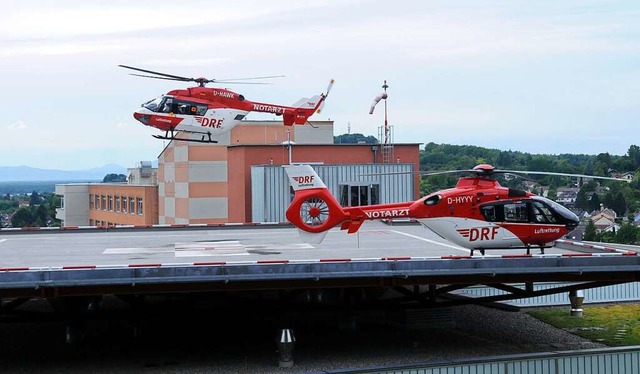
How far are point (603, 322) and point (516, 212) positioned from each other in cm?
877

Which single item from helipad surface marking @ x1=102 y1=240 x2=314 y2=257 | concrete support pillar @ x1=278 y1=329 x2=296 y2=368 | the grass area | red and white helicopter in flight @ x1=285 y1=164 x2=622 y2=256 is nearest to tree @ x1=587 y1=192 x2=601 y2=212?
the grass area

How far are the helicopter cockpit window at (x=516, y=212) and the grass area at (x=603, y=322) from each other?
5751mm

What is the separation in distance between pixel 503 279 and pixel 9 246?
16.4m

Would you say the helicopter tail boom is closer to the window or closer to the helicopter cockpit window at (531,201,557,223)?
the helicopter cockpit window at (531,201,557,223)

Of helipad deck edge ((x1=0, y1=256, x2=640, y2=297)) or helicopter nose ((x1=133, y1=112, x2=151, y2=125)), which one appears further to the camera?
helicopter nose ((x1=133, y1=112, x2=151, y2=125))

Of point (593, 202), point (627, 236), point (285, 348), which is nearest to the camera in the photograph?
point (285, 348)

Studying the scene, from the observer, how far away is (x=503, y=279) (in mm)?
23516

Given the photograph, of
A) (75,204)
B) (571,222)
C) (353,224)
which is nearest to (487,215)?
(571,222)

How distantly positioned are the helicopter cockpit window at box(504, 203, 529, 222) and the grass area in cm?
575

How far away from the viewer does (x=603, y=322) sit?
3238 centimetres

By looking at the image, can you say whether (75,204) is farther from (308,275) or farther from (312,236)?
(308,275)

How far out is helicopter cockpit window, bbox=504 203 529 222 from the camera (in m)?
25.6

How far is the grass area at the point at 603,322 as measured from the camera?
29.6m

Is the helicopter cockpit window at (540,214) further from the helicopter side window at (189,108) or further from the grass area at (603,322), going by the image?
the helicopter side window at (189,108)
